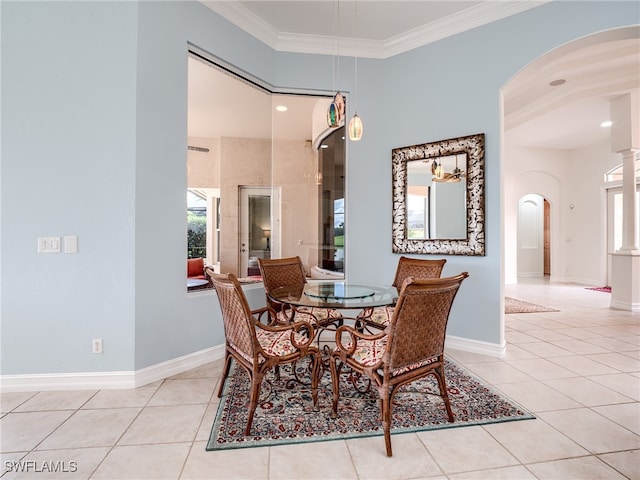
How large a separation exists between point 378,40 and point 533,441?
4058 millimetres

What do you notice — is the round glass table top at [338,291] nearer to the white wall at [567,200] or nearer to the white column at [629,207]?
the white column at [629,207]

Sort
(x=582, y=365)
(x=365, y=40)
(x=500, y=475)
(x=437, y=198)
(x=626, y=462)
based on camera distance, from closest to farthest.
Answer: (x=500, y=475) < (x=626, y=462) < (x=582, y=365) < (x=437, y=198) < (x=365, y=40)

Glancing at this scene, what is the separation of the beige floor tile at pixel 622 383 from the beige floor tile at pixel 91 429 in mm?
3607

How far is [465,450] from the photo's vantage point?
183cm

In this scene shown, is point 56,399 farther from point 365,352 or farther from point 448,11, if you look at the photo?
point 448,11

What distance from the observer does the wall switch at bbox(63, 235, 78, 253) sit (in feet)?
8.40

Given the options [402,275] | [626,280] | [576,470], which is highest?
[402,275]

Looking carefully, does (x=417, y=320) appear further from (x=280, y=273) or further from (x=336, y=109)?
(x=280, y=273)

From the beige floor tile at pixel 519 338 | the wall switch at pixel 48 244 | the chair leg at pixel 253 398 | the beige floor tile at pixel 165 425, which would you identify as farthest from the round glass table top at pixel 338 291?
the beige floor tile at pixel 519 338

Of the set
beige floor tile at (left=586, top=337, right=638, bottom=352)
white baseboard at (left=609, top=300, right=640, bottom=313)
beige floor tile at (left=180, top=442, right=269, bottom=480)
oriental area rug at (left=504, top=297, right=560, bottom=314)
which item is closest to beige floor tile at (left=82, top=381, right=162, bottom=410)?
beige floor tile at (left=180, top=442, right=269, bottom=480)

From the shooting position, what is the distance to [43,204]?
2.54 meters

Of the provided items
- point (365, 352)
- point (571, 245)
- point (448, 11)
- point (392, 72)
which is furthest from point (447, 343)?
point (571, 245)

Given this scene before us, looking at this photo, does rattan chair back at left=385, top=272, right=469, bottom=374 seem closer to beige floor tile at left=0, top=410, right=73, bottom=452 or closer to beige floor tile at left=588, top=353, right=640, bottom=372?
beige floor tile at left=0, top=410, right=73, bottom=452

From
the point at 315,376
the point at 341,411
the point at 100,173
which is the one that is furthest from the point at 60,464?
the point at 100,173
